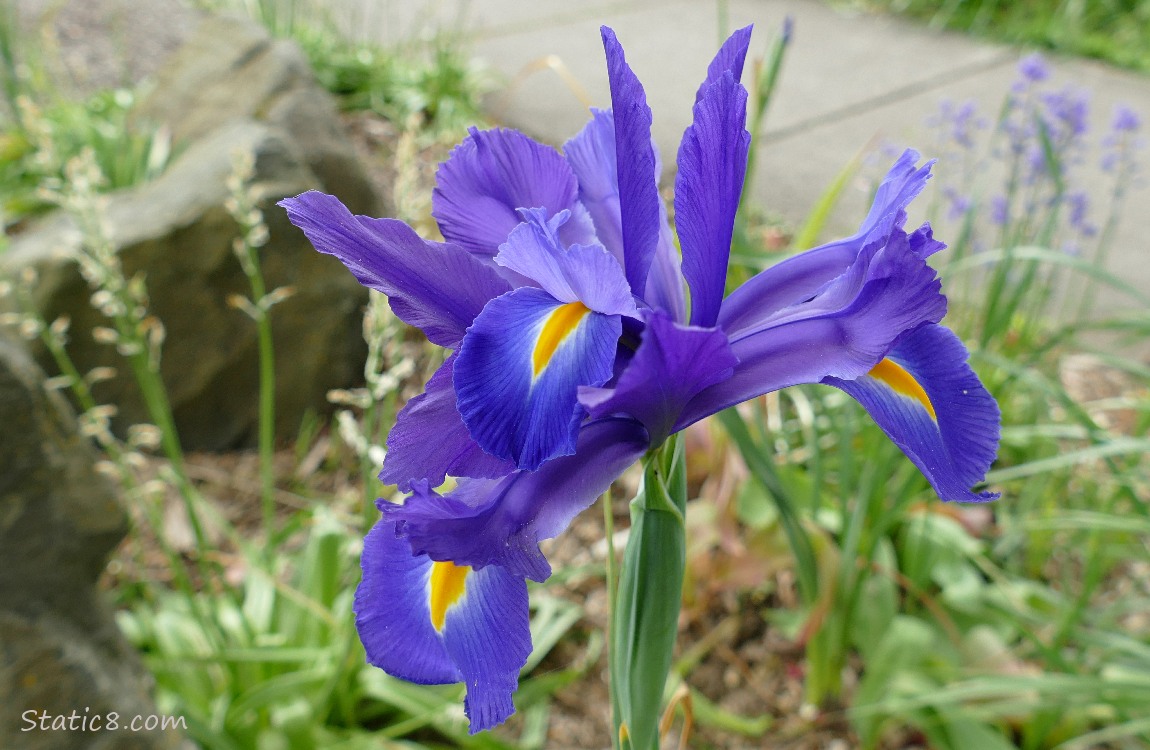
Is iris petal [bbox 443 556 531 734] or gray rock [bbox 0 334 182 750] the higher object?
iris petal [bbox 443 556 531 734]

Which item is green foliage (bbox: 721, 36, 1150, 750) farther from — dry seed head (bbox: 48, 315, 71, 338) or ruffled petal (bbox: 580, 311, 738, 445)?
dry seed head (bbox: 48, 315, 71, 338)

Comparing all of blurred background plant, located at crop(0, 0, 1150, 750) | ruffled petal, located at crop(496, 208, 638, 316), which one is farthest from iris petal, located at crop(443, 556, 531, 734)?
blurred background plant, located at crop(0, 0, 1150, 750)

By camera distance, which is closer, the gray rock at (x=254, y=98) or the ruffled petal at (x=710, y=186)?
the ruffled petal at (x=710, y=186)

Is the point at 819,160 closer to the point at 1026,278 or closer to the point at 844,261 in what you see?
the point at 1026,278

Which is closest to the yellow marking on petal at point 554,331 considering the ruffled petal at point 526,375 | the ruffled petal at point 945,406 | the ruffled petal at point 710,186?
the ruffled petal at point 526,375

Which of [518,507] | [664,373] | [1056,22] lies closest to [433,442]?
[518,507]

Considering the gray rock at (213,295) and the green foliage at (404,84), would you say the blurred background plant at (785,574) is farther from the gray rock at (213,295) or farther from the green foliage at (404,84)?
the green foliage at (404,84)
